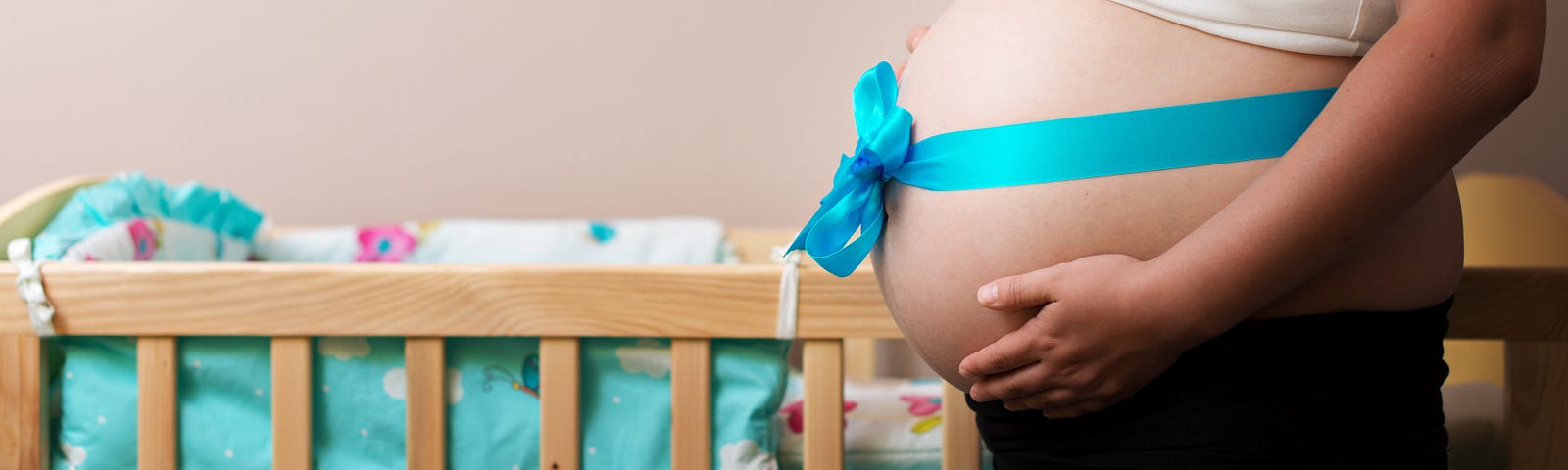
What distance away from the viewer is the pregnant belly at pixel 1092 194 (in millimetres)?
507

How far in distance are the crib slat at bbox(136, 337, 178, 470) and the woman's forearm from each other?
0.79 meters

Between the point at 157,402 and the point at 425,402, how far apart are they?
23cm

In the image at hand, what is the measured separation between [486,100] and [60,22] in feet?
2.07

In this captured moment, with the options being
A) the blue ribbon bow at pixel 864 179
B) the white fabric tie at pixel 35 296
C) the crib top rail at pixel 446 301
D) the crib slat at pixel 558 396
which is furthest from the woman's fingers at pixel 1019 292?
the white fabric tie at pixel 35 296

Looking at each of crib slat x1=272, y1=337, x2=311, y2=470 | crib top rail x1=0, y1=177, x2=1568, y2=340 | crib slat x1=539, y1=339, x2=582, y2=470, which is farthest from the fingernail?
crib slat x1=272, y1=337, x2=311, y2=470

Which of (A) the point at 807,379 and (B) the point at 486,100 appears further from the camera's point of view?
(B) the point at 486,100

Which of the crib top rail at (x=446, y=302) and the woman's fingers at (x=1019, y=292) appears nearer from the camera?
the woman's fingers at (x=1019, y=292)

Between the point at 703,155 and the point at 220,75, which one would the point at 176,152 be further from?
the point at 703,155

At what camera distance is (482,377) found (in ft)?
2.95

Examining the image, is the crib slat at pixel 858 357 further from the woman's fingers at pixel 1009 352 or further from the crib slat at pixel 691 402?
the woman's fingers at pixel 1009 352

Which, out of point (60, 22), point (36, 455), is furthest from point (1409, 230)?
point (60, 22)

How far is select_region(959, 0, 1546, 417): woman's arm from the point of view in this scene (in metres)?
0.44

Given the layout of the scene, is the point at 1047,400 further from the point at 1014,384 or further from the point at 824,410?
the point at 824,410

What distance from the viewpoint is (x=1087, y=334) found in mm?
500
